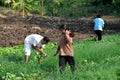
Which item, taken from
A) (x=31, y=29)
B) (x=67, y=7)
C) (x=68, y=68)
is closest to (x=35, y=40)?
(x=68, y=68)

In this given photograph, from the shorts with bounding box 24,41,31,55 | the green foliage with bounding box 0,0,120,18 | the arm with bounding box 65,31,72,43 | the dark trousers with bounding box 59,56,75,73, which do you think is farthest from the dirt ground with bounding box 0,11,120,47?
the arm with bounding box 65,31,72,43

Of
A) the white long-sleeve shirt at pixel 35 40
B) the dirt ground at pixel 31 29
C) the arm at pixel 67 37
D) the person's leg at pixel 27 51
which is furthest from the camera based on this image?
the dirt ground at pixel 31 29

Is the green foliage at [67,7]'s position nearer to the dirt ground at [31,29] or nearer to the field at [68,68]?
the dirt ground at [31,29]

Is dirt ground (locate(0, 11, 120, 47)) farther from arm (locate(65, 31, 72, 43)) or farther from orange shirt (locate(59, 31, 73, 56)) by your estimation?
arm (locate(65, 31, 72, 43))

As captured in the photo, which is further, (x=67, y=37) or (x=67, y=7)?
(x=67, y=7)

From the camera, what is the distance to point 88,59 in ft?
50.9

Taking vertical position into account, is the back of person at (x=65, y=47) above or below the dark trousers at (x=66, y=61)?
above

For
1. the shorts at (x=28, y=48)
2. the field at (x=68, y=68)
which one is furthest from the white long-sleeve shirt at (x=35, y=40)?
the field at (x=68, y=68)

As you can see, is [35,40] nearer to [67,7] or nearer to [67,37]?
[67,37]

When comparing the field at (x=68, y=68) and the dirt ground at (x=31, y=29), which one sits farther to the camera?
the dirt ground at (x=31, y=29)

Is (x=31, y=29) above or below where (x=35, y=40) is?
below

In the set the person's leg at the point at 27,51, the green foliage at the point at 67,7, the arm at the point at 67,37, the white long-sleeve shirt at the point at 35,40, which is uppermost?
the arm at the point at 67,37

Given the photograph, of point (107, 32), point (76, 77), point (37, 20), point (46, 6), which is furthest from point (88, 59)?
point (46, 6)

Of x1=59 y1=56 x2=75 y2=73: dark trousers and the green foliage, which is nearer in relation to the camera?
x1=59 y1=56 x2=75 y2=73: dark trousers
